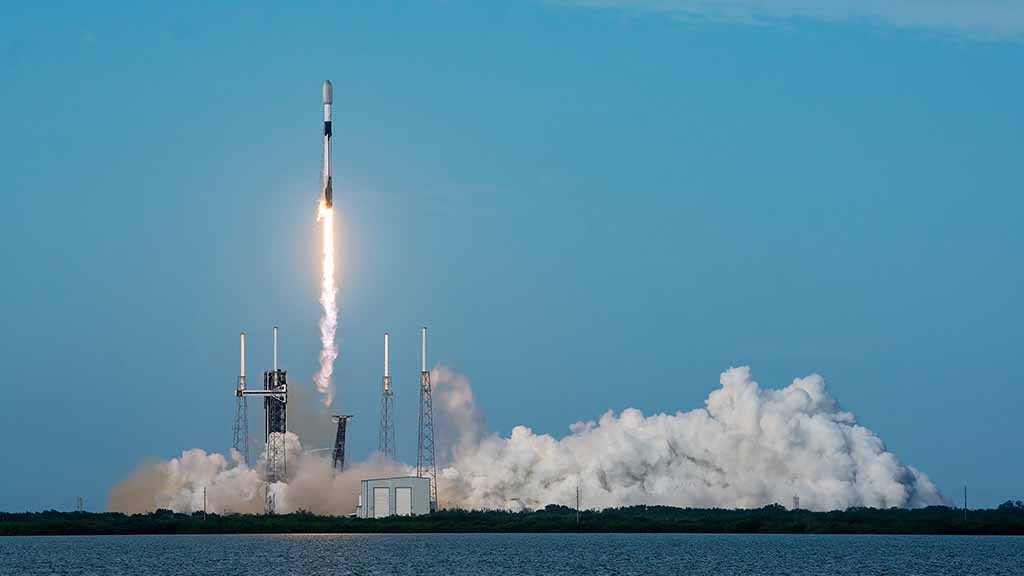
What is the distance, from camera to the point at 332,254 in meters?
140

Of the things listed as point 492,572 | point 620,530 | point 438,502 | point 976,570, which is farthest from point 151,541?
point 976,570

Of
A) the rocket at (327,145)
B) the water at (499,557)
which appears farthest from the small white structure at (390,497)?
the rocket at (327,145)

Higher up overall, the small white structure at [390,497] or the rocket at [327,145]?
the rocket at [327,145]

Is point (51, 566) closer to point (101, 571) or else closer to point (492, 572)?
point (101, 571)

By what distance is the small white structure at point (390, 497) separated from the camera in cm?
16238

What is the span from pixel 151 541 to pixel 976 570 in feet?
312

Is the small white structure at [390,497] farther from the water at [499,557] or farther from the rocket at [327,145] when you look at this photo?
the rocket at [327,145]

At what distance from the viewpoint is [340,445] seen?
16175cm

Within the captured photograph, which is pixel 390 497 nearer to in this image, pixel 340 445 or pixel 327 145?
pixel 340 445

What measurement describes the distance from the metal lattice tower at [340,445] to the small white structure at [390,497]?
3758 mm

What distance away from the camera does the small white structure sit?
162 metres

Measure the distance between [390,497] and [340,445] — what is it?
6.87 m

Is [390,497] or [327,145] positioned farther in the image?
[390,497]

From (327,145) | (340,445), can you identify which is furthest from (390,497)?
(327,145)
